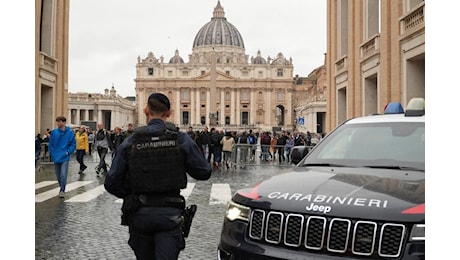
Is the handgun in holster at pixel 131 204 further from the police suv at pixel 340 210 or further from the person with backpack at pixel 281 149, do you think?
the person with backpack at pixel 281 149

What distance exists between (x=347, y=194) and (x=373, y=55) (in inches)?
639

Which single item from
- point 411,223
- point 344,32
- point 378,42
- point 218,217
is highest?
point 344,32

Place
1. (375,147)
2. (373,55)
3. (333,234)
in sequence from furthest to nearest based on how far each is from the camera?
(373,55) < (375,147) < (333,234)

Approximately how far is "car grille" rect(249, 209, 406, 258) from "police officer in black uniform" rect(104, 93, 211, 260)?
71cm

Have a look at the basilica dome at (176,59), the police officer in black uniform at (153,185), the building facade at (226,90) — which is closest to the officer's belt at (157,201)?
the police officer in black uniform at (153,185)

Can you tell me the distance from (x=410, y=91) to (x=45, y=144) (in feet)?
49.3

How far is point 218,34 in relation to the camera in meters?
159

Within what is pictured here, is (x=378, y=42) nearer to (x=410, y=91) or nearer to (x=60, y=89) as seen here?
(x=410, y=91)

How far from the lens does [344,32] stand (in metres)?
25.0

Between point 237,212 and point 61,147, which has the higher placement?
point 61,147

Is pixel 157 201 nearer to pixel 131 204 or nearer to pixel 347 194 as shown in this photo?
pixel 131 204

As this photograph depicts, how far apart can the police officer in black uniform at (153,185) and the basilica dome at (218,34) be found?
508 feet

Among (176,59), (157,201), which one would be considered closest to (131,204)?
(157,201)

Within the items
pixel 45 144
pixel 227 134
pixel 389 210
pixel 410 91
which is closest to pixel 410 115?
pixel 389 210
